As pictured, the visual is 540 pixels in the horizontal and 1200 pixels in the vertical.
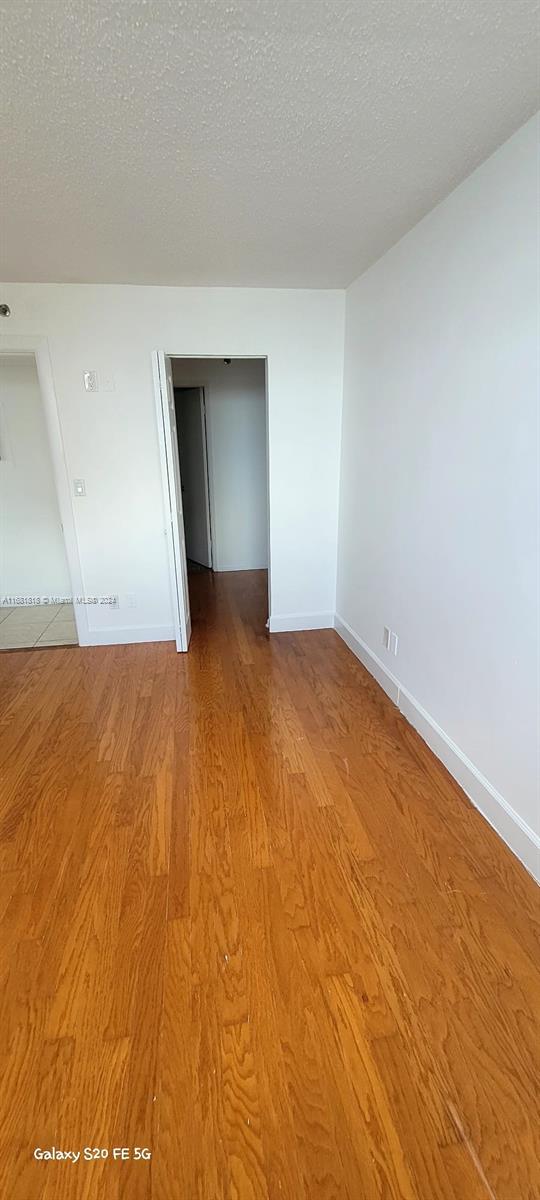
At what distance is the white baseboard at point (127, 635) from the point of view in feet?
11.6

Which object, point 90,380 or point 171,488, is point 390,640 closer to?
point 171,488

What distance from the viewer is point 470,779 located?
193cm

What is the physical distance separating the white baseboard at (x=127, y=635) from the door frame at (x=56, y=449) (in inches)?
1.4

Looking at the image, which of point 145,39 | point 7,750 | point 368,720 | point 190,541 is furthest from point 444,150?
point 190,541

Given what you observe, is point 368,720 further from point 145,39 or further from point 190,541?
point 190,541

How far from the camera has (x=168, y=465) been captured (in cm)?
296

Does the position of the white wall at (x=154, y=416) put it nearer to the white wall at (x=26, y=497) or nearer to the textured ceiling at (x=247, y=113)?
the textured ceiling at (x=247, y=113)

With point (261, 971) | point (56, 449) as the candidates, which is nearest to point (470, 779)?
point (261, 971)

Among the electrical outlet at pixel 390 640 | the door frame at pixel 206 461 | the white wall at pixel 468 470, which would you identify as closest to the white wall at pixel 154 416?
the white wall at pixel 468 470

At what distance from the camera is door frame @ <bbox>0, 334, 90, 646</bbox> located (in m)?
2.90

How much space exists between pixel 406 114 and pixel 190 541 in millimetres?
4607

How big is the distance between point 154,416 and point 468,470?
2.15m

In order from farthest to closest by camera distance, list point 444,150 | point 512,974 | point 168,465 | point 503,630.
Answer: point 168,465
point 503,630
point 444,150
point 512,974

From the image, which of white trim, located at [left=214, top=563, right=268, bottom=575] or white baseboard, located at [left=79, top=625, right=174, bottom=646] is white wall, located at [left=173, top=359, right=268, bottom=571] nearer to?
white trim, located at [left=214, top=563, right=268, bottom=575]
